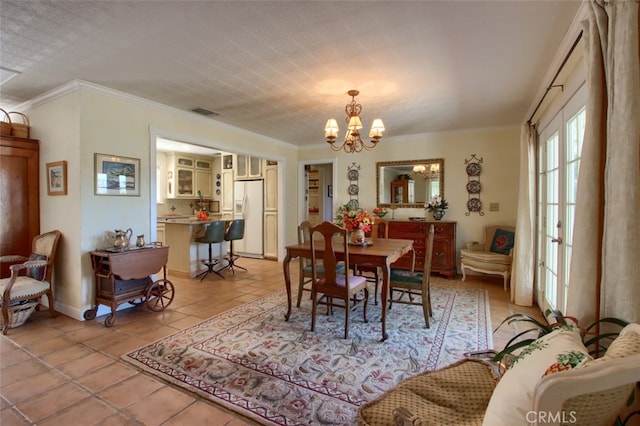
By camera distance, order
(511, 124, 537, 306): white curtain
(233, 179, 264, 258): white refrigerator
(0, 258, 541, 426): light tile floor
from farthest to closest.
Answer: (233, 179, 264, 258): white refrigerator < (511, 124, 537, 306): white curtain < (0, 258, 541, 426): light tile floor

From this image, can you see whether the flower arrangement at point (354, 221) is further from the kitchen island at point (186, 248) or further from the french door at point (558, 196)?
the kitchen island at point (186, 248)

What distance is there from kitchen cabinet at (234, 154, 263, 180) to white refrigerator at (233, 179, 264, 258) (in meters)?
0.11

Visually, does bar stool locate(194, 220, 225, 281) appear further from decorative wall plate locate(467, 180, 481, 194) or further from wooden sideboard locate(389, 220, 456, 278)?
decorative wall plate locate(467, 180, 481, 194)

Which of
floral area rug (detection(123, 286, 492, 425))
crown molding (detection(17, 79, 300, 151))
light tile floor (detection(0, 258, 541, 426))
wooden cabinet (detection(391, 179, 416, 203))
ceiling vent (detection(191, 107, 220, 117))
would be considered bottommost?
light tile floor (detection(0, 258, 541, 426))

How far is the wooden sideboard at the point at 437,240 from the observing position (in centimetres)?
477

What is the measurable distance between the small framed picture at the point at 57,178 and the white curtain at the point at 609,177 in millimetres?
4168

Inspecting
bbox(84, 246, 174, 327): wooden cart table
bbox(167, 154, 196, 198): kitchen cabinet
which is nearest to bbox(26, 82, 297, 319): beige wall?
bbox(84, 246, 174, 327): wooden cart table

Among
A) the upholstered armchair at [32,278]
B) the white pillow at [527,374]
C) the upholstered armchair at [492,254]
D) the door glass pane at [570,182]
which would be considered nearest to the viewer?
the white pillow at [527,374]

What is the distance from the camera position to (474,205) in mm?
4949

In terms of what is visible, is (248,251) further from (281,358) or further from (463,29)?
(463,29)

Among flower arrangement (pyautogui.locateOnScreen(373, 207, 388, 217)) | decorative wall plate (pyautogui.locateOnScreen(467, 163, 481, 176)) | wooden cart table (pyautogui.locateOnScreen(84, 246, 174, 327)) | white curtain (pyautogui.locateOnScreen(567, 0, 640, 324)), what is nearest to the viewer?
white curtain (pyautogui.locateOnScreen(567, 0, 640, 324))

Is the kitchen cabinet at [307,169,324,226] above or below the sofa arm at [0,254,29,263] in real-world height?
above

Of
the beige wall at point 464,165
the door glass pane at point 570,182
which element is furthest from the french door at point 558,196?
the beige wall at point 464,165

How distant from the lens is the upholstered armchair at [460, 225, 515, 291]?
4.21 m
